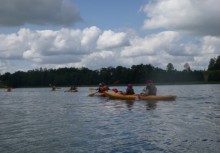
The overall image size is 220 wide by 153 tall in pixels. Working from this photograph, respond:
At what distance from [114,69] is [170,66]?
3662cm

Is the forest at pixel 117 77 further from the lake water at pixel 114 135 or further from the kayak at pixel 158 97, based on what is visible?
the lake water at pixel 114 135

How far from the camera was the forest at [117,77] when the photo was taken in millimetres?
123625

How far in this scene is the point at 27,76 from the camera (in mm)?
138125

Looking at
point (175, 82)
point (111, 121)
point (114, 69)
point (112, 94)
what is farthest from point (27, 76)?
point (111, 121)

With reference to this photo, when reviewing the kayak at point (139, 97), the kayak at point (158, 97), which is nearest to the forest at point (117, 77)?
the kayak at point (139, 97)

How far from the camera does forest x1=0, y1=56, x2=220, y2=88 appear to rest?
406ft

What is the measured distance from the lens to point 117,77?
12675cm

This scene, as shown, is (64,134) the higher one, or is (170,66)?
(170,66)

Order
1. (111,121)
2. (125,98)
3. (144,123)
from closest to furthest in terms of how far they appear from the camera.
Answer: (144,123) → (111,121) → (125,98)

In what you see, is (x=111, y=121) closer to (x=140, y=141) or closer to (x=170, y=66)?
(x=140, y=141)

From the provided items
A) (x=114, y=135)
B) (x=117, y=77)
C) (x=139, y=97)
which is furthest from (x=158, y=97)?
(x=117, y=77)

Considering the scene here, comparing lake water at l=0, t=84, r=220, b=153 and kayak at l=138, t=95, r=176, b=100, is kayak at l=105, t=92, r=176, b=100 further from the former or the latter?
lake water at l=0, t=84, r=220, b=153

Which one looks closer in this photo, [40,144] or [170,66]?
[40,144]

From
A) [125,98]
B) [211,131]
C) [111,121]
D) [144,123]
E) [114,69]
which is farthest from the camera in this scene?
[114,69]
